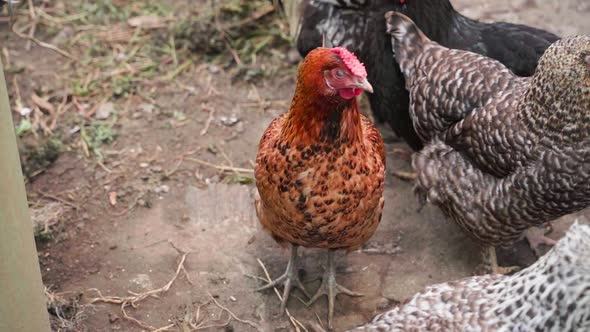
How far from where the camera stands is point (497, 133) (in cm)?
362

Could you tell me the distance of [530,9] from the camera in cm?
586

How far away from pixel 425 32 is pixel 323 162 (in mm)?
1584

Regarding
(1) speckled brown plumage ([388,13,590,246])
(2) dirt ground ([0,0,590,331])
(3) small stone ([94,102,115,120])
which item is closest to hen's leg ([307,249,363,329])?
(2) dirt ground ([0,0,590,331])

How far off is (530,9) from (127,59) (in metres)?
3.24

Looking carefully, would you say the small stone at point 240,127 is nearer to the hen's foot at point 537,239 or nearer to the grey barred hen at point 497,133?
the grey barred hen at point 497,133

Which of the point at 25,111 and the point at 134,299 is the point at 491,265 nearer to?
the point at 134,299

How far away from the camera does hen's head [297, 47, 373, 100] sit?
10.2 feet

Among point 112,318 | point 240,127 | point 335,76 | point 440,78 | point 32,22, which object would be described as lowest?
point 112,318

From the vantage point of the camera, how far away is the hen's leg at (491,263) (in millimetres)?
4039

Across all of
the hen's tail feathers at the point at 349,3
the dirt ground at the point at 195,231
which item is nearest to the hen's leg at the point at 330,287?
the dirt ground at the point at 195,231

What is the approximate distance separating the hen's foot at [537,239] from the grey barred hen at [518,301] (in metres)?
1.45

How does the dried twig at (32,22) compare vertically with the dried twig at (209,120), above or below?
above

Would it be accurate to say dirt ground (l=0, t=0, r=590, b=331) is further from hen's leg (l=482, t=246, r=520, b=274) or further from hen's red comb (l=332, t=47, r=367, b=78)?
hen's red comb (l=332, t=47, r=367, b=78)

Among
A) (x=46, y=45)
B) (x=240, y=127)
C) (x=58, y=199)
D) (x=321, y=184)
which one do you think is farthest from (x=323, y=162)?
(x=46, y=45)
